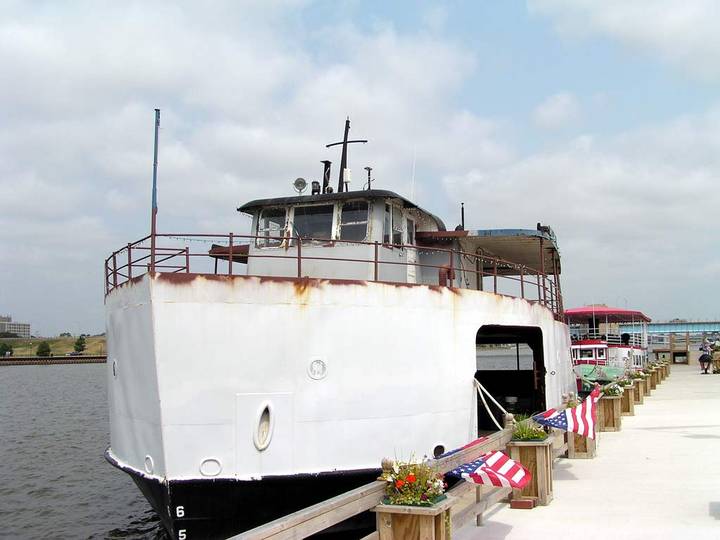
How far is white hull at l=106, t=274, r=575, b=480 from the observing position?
8375 mm

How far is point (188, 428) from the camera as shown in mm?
8320

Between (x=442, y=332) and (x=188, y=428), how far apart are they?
377 centimetres

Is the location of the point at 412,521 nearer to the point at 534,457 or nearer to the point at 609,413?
the point at 534,457

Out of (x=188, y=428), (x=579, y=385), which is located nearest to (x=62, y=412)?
(x=579, y=385)

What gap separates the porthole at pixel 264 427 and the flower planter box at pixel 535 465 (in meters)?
3.08

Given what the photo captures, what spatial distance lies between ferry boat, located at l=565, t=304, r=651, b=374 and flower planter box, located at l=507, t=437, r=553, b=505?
944 inches

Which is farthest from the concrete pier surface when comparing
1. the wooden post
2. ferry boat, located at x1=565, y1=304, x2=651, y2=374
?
ferry boat, located at x1=565, y1=304, x2=651, y2=374

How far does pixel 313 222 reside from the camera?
12.0 metres

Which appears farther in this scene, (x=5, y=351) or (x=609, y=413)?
(x=5, y=351)

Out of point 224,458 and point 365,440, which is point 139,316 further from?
point 365,440

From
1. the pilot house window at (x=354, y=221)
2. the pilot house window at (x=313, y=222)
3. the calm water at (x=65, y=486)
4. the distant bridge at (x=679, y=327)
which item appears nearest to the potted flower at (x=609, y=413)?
the pilot house window at (x=354, y=221)

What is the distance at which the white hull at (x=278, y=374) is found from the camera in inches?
330

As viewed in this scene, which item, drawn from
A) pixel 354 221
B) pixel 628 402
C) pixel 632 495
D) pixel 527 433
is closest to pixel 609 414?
pixel 628 402

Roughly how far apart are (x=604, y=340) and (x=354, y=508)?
127ft
